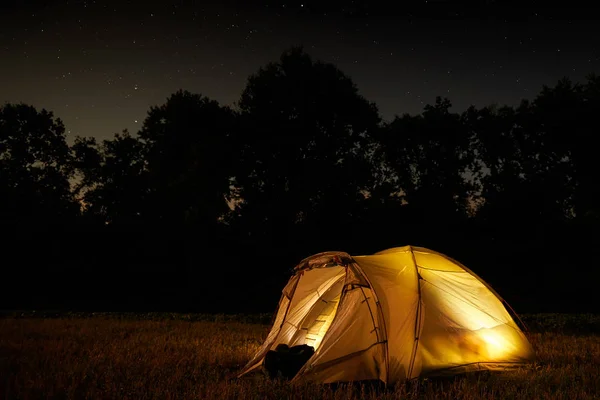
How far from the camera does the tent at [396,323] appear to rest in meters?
7.80

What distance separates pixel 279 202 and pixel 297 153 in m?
3.79

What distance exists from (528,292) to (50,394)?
3099cm

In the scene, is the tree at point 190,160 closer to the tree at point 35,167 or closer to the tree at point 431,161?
the tree at point 35,167

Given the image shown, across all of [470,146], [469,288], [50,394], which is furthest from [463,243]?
[50,394]

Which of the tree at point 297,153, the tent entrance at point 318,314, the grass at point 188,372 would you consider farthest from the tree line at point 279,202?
the tent entrance at point 318,314

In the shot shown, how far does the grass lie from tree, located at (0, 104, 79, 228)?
20.6 meters

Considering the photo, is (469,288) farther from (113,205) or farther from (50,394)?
(113,205)

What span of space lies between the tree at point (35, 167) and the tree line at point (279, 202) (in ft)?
0.40

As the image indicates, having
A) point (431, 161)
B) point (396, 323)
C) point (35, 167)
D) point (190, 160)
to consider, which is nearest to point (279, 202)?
point (190, 160)

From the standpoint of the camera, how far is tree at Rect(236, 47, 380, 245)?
32469 mm

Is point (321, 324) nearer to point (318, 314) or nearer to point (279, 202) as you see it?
point (318, 314)

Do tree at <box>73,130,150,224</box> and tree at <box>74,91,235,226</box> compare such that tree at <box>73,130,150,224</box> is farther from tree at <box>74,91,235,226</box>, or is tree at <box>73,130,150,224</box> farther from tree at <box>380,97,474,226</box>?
tree at <box>380,97,474,226</box>

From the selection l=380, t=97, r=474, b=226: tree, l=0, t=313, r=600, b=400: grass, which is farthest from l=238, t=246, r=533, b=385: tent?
l=380, t=97, r=474, b=226: tree

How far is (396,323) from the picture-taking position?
321 inches
